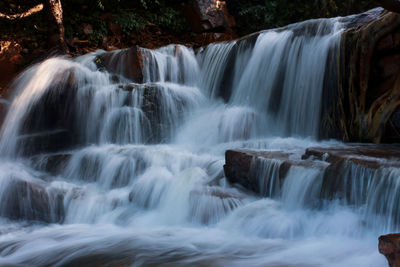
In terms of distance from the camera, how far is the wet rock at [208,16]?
37.8 ft

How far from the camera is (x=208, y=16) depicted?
11500 mm

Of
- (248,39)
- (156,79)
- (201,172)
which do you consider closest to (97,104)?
(156,79)

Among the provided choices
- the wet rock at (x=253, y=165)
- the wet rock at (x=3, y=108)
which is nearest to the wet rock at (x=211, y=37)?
the wet rock at (x=3, y=108)

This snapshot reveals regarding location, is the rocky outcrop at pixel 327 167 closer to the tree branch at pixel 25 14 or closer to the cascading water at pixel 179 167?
the cascading water at pixel 179 167

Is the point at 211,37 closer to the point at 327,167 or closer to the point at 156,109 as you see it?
the point at 156,109

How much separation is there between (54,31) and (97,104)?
3692mm

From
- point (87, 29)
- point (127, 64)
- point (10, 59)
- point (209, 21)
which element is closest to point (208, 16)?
point (209, 21)

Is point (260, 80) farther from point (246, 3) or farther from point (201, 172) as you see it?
point (246, 3)

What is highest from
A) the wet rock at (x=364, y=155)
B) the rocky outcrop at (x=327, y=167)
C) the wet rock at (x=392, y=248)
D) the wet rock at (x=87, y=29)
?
the wet rock at (x=87, y=29)

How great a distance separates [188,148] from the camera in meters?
6.42

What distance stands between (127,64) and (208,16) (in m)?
4.48

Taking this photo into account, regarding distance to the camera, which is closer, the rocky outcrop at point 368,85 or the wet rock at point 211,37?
the rocky outcrop at point 368,85

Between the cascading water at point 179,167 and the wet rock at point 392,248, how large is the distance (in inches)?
20.8

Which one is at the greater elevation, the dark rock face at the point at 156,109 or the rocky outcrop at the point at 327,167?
the dark rock face at the point at 156,109
